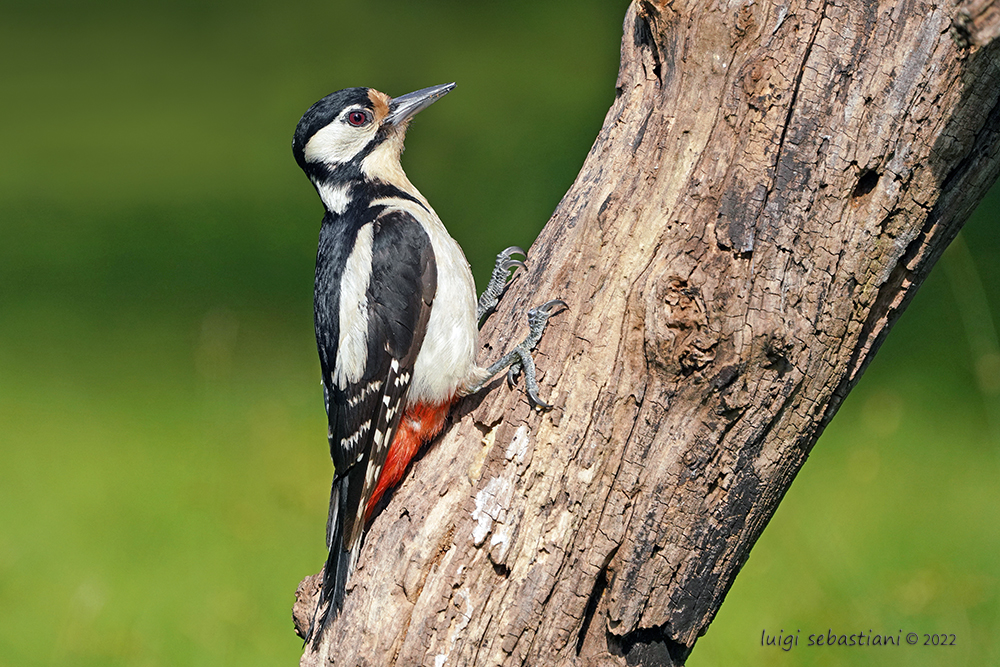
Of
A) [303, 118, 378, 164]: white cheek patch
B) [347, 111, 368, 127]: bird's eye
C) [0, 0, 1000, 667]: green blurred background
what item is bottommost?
[0, 0, 1000, 667]: green blurred background

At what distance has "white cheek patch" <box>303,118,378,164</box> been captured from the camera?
8.50 ft

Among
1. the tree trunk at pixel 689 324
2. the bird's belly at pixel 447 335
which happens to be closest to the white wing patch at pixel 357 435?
the bird's belly at pixel 447 335

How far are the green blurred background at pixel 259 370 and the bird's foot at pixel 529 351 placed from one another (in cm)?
176

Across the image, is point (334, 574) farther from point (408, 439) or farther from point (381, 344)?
point (381, 344)

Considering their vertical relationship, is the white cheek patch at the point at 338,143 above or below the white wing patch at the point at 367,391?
above

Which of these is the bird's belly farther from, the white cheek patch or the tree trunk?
the white cheek patch

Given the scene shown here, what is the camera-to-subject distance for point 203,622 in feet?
11.1

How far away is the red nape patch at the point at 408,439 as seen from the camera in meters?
2.15

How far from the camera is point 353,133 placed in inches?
103

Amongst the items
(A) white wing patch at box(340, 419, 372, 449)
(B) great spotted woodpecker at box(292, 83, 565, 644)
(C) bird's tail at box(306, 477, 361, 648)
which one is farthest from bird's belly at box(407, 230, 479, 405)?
(C) bird's tail at box(306, 477, 361, 648)

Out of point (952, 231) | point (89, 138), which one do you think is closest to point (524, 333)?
point (952, 231)

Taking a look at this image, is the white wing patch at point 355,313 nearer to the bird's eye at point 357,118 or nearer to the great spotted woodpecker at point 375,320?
the great spotted woodpecker at point 375,320

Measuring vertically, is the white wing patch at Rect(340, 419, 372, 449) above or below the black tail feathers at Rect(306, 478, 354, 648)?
above

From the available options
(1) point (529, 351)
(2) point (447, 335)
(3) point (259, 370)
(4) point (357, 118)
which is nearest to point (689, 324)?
(1) point (529, 351)
